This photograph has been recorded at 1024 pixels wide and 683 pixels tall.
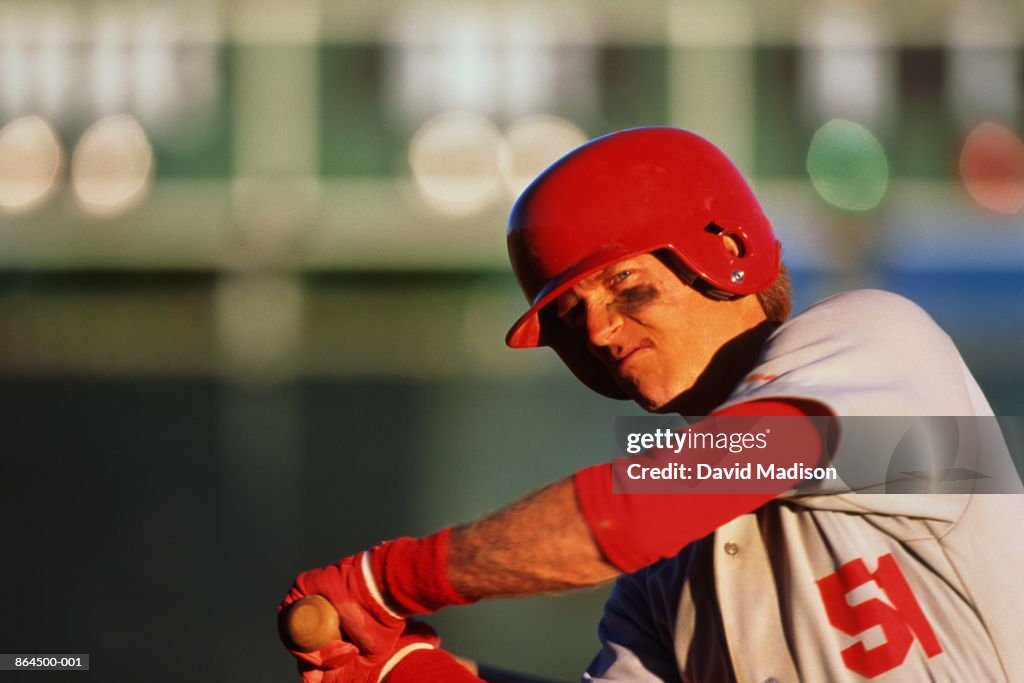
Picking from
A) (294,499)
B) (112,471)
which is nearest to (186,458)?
(112,471)

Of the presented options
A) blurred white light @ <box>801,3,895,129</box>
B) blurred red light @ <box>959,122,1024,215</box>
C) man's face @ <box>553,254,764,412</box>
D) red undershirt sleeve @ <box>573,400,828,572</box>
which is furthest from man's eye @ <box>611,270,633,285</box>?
blurred white light @ <box>801,3,895,129</box>

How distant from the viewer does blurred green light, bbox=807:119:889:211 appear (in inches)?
586

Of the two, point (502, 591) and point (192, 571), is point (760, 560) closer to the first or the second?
point (502, 591)

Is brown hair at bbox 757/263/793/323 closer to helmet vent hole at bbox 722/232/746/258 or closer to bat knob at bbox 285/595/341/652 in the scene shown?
helmet vent hole at bbox 722/232/746/258

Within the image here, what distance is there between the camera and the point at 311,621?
192 cm

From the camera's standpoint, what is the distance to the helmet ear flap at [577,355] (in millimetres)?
2420

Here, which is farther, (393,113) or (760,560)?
(393,113)

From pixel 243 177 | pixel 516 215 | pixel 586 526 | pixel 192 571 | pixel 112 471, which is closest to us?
pixel 586 526

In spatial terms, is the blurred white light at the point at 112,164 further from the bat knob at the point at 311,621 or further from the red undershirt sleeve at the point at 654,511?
the red undershirt sleeve at the point at 654,511

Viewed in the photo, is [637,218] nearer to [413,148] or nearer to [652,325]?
[652,325]

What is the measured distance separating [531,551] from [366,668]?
491 millimetres

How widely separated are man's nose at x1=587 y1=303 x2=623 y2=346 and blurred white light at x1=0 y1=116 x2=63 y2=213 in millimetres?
13751

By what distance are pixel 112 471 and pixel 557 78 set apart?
289 inches

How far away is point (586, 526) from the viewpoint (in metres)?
1.73
